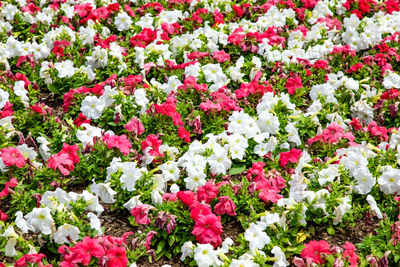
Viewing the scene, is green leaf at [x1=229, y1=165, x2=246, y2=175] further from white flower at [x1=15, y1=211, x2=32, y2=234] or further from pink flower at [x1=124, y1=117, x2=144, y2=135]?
white flower at [x1=15, y1=211, x2=32, y2=234]

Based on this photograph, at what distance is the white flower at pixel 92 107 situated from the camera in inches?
191

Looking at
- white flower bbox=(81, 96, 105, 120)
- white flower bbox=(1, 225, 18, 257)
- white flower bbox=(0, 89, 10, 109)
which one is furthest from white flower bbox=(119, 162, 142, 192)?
white flower bbox=(0, 89, 10, 109)

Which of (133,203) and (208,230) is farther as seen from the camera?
(133,203)

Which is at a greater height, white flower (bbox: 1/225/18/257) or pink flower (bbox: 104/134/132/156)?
pink flower (bbox: 104/134/132/156)

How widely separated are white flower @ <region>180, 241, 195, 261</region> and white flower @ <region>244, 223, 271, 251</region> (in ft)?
1.40

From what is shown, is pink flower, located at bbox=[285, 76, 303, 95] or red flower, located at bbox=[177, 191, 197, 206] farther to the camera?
pink flower, located at bbox=[285, 76, 303, 95]

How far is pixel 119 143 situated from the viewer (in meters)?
4.28

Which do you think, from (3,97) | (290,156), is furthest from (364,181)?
(3,97)

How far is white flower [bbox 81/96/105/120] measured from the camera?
4.84m

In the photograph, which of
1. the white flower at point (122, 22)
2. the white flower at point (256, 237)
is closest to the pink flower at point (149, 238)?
the white flower at point (256, 237)

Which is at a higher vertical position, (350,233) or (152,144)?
(152,144)

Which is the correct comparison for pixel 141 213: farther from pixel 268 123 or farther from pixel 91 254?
pixel 268 123

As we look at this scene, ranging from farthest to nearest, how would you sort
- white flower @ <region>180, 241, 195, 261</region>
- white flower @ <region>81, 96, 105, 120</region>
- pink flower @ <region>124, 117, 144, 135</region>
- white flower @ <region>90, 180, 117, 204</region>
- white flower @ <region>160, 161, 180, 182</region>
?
white flower @ <region>81, 96, 105, 120</region>
pink flower @ <region>124, 117, 144, 135</region>
white flower @ <region>160, 161, 180, 182</region>
white flower @ <region>90, 180, 117, 204</region>
white flower @ <region>180, 241, 195, 261</region>

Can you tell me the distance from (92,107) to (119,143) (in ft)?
2.62
